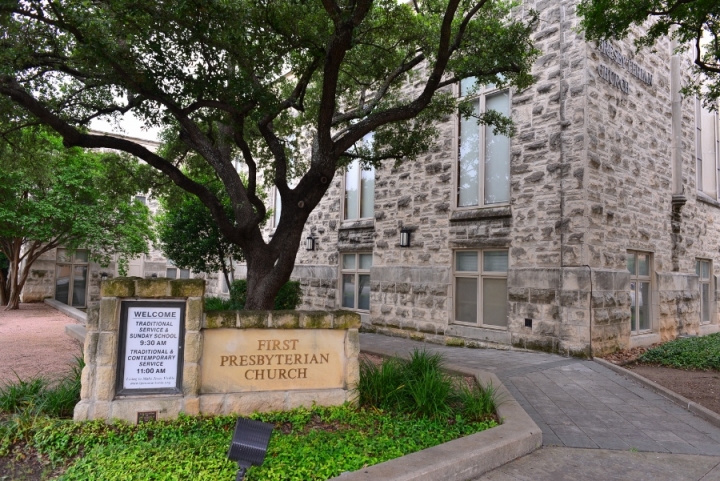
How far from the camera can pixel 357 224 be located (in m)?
13.8

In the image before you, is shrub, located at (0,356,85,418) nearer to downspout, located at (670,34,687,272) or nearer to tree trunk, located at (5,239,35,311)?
downspout, located at (670,34,687,272)

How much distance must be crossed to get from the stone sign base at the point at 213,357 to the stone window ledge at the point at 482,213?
5737 millimetres

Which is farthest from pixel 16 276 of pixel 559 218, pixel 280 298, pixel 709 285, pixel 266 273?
pixel 709 285

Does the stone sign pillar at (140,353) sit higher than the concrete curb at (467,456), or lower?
higher

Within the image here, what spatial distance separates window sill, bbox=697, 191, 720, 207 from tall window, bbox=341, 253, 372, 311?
361 inches

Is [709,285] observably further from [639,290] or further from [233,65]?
[233,65]

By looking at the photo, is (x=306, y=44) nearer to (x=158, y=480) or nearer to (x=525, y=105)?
(x=525, y=105)

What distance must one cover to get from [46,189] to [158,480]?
652 inches

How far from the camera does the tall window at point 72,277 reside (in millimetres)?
22109

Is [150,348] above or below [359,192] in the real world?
below

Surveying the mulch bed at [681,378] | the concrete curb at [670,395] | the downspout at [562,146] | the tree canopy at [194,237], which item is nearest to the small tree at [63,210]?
the tree canopy at [194,237]

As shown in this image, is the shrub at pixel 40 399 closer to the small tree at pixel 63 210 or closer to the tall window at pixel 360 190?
the tall window at pixel 360 190

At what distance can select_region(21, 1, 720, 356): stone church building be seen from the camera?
9.00m

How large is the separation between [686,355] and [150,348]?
31.9 feet
